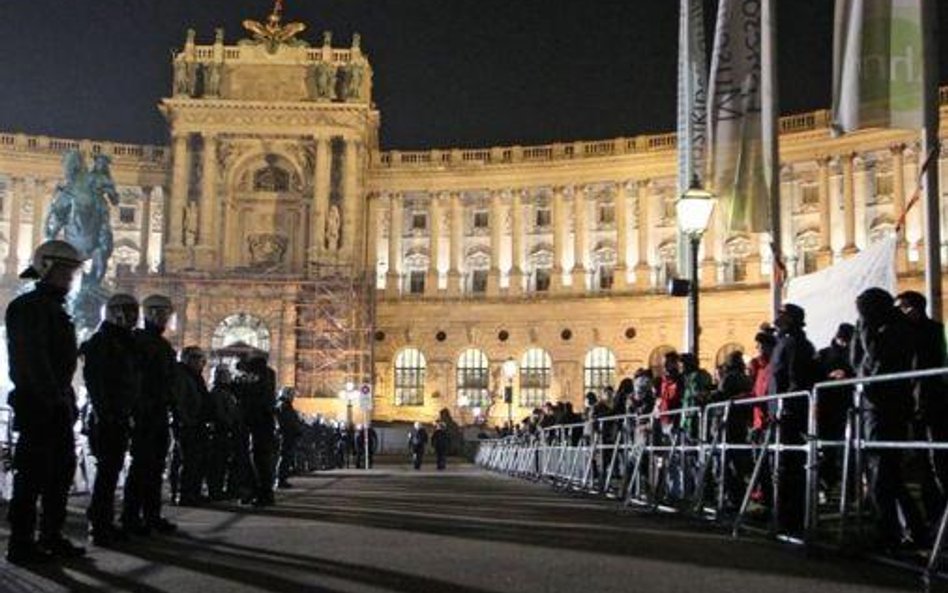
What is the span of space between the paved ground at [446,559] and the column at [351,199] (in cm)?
5616

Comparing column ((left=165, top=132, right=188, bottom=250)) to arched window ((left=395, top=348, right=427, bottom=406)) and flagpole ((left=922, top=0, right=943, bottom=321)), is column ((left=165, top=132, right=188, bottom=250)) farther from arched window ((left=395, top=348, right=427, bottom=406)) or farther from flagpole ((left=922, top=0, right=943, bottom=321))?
flagpole ((left=922, top=0, right=943, bottom=321))

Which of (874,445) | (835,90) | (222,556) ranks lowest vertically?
(222,556)

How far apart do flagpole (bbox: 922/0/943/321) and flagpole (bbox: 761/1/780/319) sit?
3683 millimetres

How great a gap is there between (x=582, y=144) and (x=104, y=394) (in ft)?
214

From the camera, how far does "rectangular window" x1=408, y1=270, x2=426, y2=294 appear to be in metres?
75.9

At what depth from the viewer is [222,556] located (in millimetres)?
9203

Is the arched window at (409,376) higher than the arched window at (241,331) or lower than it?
lower

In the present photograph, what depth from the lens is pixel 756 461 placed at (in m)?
11.0

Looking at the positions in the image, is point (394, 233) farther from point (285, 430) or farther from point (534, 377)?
point (285, 430)

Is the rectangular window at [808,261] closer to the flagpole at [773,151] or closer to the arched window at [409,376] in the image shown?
the arched window at [409,376]

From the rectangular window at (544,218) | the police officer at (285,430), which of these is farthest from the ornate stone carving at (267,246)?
the police officer at (285,430)

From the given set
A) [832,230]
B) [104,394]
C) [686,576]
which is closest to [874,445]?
[686,576]

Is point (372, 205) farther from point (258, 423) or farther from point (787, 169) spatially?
point (258, 423)

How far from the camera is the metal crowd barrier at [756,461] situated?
9.02 m
